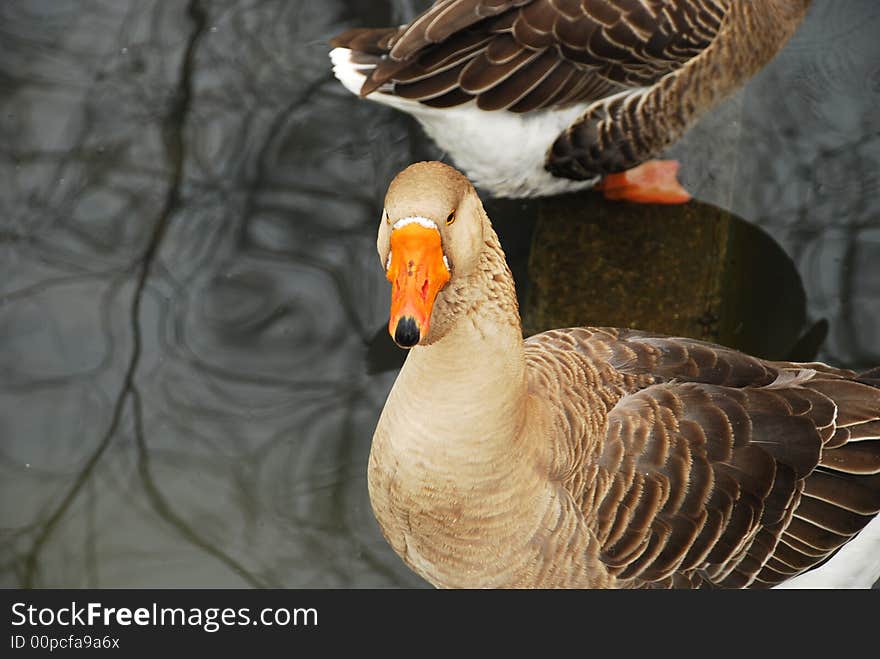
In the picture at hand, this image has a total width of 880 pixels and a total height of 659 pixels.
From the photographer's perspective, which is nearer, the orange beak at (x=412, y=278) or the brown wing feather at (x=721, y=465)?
the orange beak at (x=412, y=278)

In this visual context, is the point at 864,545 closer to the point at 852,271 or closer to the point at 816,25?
the point at 852,271

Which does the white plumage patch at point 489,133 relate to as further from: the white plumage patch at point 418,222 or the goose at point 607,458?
the white plumage patch at point 418,222

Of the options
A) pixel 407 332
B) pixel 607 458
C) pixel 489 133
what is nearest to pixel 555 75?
pixel 489 133

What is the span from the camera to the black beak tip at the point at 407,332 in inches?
72.7

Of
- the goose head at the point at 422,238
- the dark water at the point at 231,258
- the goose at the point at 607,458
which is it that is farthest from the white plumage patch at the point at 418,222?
the dark water at the point at 231,258

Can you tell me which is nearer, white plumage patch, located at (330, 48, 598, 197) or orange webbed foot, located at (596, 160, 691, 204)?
white plumage patch, located at (330, 48, 598, 197)

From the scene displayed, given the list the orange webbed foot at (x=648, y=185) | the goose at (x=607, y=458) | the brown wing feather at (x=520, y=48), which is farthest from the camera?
the orange webbed foot at (x=648, y=185)

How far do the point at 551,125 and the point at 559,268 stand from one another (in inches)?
20.1

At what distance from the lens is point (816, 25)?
14.3ft

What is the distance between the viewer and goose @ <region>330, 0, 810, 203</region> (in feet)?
10.7

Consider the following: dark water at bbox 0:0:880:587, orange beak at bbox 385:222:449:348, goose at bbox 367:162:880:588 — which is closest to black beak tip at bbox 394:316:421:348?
orange beak at bbox 385:222:449:348

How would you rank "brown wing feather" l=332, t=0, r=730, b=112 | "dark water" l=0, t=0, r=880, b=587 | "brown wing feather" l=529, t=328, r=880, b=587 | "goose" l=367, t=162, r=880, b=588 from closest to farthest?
"goose" l=367, t=162, r=880, b=588
"brown wing feather" l=529, t=328, r=880, b=587
"dark water" l=0, t=0, r=880, b=587
"brown wing feather" l=332, t=0, r=730, b=112

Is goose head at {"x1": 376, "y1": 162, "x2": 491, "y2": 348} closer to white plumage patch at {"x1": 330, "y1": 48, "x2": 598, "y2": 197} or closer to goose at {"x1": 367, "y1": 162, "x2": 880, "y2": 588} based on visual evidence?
goose at {"x1": 367, "y1": 162, "x2": 880, "y2": 588}

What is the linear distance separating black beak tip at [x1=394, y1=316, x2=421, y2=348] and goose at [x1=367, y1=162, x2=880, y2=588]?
0.53 feet
